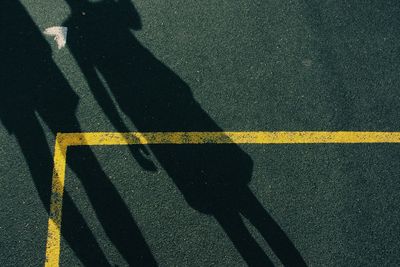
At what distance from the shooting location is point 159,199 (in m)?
3.91

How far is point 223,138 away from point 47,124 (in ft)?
6.05

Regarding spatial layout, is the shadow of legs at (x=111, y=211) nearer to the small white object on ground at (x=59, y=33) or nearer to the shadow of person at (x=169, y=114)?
the shadow of person at (x=169, y=114)

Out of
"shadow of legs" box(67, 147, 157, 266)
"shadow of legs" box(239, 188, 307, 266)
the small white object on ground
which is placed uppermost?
the small white object on ground

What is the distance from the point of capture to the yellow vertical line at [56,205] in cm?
369

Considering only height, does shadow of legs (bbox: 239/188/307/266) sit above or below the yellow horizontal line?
below

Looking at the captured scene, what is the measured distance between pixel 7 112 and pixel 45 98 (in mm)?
412

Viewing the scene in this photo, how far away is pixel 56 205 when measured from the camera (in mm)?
3838

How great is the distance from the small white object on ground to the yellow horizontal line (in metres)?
1.13

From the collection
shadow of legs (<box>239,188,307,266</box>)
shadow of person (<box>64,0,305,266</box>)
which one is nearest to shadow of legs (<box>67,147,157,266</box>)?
shadow of person (<box>64,0,305,266</box>)

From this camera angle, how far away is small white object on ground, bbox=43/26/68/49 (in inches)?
177

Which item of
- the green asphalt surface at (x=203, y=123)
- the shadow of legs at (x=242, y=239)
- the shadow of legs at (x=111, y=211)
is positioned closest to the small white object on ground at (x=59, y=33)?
the green asphalt surface at (x=203, y=123)

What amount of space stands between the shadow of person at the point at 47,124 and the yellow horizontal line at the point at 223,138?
0.13 meters

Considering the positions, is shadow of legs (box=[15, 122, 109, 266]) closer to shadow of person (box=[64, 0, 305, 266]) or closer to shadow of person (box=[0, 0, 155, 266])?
shadow of person (box=[0, 0, 155, 266])

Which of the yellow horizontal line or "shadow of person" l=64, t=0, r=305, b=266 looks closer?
"shadow of person" l=64, t=0, r=305, b=266
